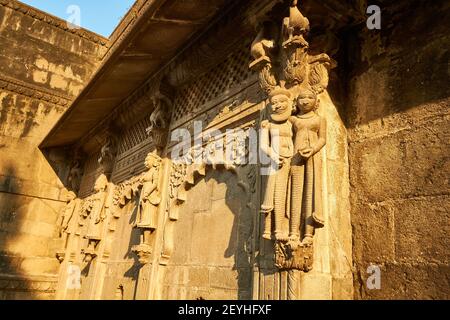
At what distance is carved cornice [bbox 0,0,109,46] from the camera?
27.7 feet

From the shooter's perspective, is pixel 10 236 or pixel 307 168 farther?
pixel 10 236

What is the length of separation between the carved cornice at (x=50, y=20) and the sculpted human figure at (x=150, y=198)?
6275mm

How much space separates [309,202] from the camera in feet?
7.55

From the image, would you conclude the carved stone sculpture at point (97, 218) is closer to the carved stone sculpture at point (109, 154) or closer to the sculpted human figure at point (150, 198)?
the carved stone sculpture at point (109, 154)

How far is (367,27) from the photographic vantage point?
2857 mm

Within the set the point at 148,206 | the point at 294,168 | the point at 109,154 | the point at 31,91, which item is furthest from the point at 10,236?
the point at 294,168

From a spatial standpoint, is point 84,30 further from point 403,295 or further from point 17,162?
point 403,295

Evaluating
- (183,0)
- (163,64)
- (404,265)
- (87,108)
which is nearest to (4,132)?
(87,108)

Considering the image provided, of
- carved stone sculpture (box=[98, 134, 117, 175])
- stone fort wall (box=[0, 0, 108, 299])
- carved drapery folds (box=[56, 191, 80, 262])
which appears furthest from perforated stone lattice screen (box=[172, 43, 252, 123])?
stone fort wall (box=[0, 0, 108, 299])

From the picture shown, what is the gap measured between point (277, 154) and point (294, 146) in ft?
0.43

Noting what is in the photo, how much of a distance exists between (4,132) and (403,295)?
8216 mm

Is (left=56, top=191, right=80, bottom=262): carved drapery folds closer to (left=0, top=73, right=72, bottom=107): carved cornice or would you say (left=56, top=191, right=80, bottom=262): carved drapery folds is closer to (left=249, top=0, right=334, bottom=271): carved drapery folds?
(left=0, top=73, right=72, bottom=107): carved cornice

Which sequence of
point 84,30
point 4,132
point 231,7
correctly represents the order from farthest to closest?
point 84,30, point 4,132, point 231,7

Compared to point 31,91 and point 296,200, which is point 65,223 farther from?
point 296,200
